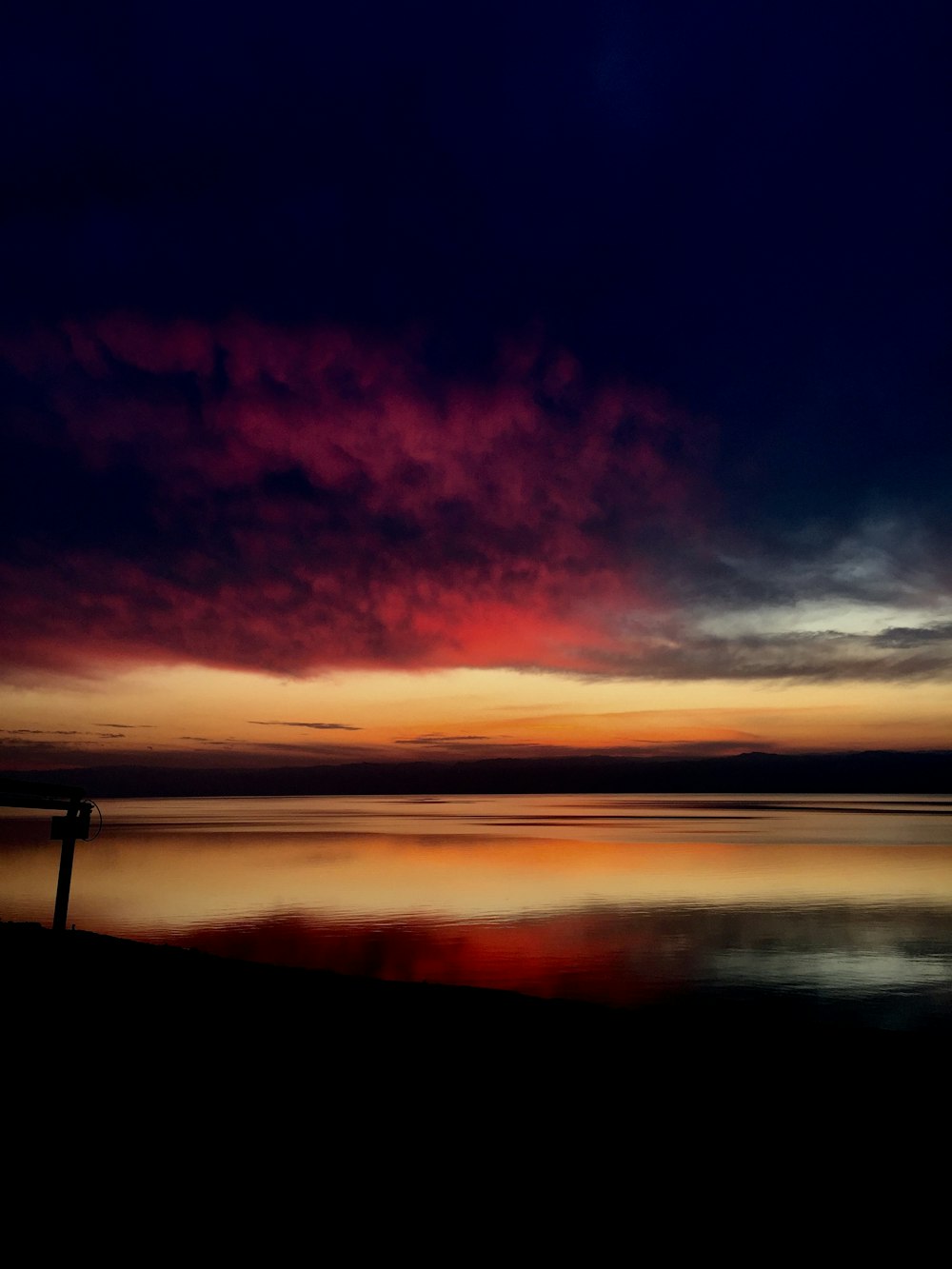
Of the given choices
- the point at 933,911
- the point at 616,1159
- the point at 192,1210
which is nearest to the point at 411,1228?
the point at 192,1210

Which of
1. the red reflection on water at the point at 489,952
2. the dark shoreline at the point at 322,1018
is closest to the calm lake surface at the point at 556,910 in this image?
the red reflection on water at the point at 489,952

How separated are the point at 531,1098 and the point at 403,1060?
70.6 inches

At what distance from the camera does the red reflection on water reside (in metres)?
20.5

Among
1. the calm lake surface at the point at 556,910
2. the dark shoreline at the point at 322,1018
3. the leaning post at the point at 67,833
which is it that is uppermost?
the leaning post at the point at 67,833

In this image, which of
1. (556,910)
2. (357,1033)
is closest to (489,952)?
(556,910)

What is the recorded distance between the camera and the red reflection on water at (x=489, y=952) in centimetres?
2055

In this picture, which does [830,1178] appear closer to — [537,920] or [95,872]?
[537,920]

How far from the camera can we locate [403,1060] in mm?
9438

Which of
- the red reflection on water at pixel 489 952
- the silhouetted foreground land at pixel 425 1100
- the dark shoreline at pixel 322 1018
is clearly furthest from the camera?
the red reflection on water at pixel 489 952

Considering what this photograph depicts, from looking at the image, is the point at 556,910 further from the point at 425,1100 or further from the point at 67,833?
the point at 425,1100

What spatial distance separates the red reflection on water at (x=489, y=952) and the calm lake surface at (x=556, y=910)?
3.6 inches

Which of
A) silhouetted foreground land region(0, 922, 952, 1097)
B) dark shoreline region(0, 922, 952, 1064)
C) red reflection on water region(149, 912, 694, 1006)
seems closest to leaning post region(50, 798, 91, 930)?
dark shoreline region(0, 922, 952, 1064)

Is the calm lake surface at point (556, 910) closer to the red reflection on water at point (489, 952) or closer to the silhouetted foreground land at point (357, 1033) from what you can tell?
the red reflection on water at point (489, 952)

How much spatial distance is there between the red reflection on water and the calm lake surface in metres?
0.09
